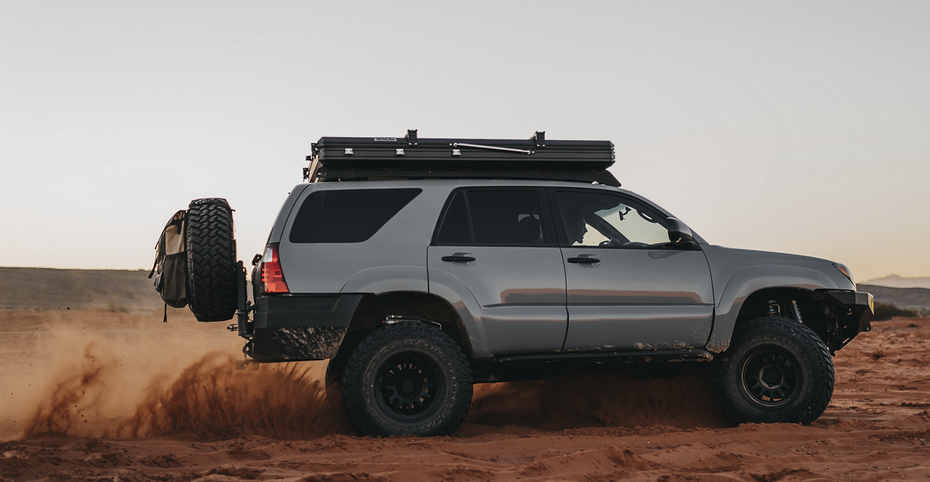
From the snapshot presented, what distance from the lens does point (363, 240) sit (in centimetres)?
506

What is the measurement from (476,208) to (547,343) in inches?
46.3

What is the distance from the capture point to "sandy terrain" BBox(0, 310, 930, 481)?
409cm

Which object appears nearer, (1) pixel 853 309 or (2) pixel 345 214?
(2) pixel 345 214

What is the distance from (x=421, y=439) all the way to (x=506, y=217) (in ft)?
5.88

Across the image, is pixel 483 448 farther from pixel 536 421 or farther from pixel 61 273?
pixel 61 273

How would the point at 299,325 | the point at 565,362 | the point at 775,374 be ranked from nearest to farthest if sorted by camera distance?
the point at 299,325
the point at 565,362
the point at 775,374

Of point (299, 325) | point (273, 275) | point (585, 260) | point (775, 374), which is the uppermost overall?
point (585, 260)

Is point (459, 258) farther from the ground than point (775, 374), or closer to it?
farther from the ground

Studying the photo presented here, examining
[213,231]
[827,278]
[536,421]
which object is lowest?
[536,421]

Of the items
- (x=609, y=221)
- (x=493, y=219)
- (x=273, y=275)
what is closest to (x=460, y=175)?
(x=493, y=219)

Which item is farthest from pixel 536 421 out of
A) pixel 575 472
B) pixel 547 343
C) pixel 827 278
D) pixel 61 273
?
pixel 61 273

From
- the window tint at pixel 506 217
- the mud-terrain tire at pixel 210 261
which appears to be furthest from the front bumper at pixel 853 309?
the mud-terrain tire at pixel 210 261

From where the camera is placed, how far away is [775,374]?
5.75 meters

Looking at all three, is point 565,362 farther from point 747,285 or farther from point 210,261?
point 210,261
